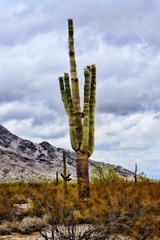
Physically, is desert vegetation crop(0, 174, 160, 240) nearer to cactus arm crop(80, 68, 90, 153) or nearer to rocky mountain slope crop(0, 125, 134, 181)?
cactus arm crop(80, 68, 90, 153)

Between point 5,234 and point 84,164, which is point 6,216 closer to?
point 5,234

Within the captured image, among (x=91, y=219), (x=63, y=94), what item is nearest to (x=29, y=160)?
(x=63, y=94)

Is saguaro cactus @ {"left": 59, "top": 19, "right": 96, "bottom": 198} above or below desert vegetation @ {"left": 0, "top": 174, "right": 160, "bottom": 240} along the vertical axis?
above

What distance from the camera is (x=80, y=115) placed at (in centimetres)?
1041

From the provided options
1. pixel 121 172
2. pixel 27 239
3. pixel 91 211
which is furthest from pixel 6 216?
pixel 121 172

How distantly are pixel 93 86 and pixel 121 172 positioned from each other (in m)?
53.4

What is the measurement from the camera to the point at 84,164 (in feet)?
32.3

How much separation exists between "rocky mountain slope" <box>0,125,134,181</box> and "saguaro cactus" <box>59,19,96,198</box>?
38.8 meters

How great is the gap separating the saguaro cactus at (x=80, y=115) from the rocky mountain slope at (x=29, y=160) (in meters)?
38.8

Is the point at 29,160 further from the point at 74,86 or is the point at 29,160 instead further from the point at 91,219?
the point at 91,219

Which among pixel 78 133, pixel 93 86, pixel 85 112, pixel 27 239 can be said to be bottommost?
pixel 27 239

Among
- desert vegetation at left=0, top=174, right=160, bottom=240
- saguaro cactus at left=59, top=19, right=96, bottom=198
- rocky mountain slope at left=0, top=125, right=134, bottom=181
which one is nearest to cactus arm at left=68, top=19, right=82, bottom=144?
saguaro cactus at left=59, top=19, right=96, bottom=198

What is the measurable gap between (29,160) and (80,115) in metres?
51.6

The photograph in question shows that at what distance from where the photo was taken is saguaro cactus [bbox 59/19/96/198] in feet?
32.2
